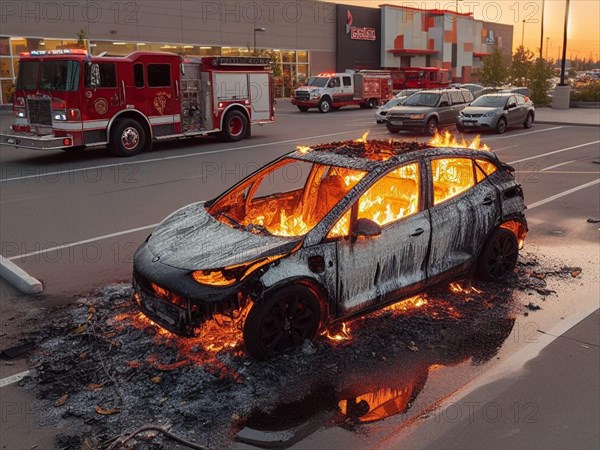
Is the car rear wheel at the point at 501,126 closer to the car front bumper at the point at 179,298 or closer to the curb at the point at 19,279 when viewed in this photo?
the curb at the point at 19,279

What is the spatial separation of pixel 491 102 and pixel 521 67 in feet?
71.2

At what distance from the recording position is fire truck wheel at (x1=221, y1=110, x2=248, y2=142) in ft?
66.7

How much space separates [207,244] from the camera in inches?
206

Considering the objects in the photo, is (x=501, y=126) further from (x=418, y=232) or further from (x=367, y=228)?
(x=367, y=228)

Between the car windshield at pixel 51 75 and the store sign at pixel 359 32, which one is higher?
the store sign at pixel 359 32

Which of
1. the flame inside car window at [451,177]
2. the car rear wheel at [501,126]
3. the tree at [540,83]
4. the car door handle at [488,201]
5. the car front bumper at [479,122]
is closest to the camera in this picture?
the flame inside car window at [451,177]

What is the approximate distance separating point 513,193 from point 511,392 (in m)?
2.87

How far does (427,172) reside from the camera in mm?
5867

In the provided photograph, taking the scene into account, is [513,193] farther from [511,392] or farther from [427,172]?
[511,392]

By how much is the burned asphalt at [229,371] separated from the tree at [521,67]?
39.5m

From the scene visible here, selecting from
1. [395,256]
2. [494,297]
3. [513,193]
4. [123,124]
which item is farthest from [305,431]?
[123,124]

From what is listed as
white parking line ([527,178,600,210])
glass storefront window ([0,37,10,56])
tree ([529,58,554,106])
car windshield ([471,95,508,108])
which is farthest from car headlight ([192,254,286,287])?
glass storefront window ([0,37,10,56])

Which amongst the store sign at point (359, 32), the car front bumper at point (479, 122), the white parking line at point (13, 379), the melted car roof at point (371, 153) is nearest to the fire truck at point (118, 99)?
the car front bumper at point (479, 122)

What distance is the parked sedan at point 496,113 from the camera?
2241cm
